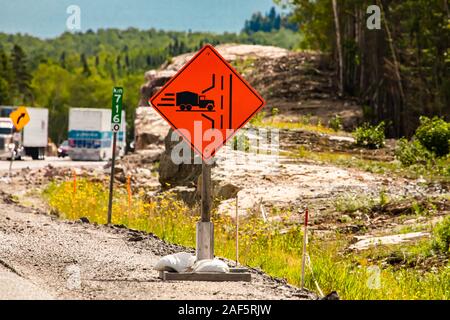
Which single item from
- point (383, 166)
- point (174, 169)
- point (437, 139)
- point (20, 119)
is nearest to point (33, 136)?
point (20, 119)

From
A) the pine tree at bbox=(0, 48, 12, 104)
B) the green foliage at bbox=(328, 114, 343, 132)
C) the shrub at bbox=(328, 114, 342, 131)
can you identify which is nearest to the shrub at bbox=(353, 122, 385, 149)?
the green foliage at bbox=(328, 114, 343, 132)

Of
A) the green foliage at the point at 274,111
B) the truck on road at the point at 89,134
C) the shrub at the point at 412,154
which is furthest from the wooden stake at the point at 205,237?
the truck on road at the point at 89,134

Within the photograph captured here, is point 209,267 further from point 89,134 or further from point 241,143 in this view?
point 89,134

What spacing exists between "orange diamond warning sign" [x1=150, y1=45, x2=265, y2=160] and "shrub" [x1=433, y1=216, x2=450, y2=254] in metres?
5.21

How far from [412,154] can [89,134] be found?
1671 inches

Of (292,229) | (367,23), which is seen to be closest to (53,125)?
(367,23)

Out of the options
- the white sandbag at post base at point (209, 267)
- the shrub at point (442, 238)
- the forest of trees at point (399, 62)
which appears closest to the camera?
the white sandbag at post base at point (209, 267)

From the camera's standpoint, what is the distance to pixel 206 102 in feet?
47.6

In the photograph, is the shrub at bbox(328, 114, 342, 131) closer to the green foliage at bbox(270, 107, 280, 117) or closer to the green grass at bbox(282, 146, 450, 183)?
the green foliage at bbox(270, 107, 280, 117)

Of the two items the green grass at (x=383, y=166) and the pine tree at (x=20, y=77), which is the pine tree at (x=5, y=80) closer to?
the pine tree at (x=20, y=77)

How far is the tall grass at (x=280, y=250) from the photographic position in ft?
47.1

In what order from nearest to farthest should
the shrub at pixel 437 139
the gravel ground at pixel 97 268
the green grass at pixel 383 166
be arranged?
the gravel ground at pixel 97 268 < the green grass at pixel 383 166 < the shrub at pixel 437 139

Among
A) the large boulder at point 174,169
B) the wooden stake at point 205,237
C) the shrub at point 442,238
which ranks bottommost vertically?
the large boulder at point 174,169

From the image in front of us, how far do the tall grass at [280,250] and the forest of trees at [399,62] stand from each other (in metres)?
26.4
